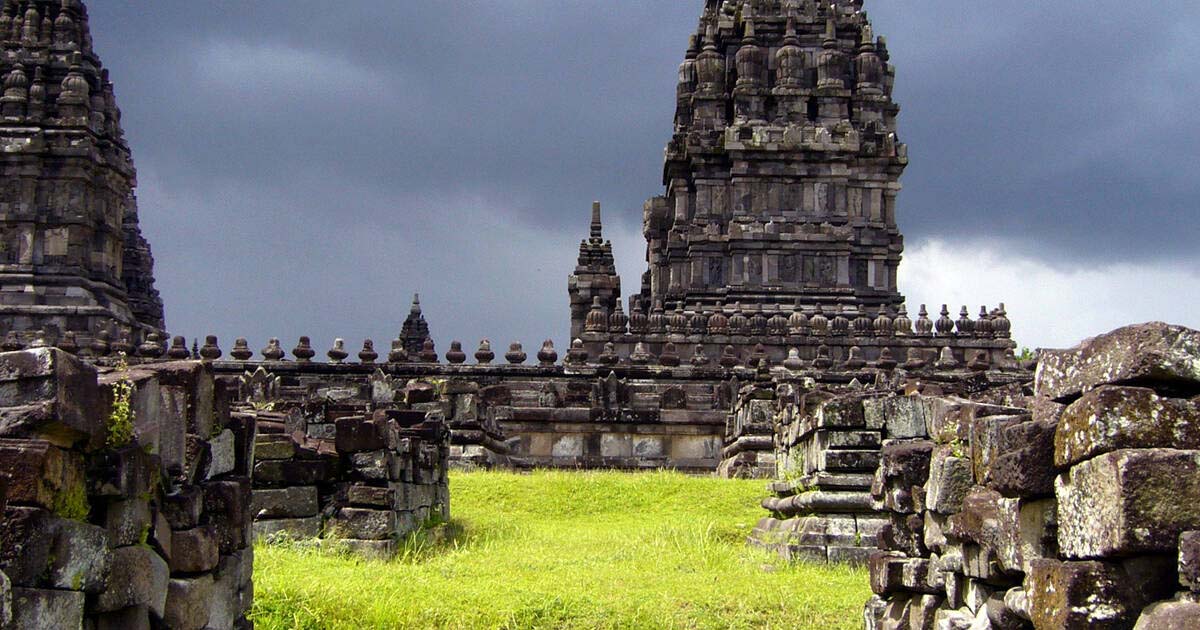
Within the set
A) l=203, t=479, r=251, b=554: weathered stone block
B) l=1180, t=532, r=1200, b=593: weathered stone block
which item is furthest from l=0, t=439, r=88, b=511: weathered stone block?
l=1180, t=532, r=1200, b=593: weathered stone block

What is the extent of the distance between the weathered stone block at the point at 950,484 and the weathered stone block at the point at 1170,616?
225 cm

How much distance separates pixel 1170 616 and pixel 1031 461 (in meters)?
Answer: 1.12

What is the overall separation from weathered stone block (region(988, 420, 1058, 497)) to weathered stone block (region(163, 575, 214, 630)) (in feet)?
12.6

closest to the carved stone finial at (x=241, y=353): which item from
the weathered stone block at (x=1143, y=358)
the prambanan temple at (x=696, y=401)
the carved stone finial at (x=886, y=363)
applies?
the prambanan temple at (x=696, y=401)

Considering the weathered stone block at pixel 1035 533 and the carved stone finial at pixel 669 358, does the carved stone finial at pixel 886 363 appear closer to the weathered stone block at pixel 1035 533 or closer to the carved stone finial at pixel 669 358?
the carved stone finial at pixel 669 358

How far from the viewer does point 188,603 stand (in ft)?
22.1

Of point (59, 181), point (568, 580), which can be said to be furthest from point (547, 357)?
point (568, 580)

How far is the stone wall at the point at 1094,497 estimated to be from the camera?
453 centimetres

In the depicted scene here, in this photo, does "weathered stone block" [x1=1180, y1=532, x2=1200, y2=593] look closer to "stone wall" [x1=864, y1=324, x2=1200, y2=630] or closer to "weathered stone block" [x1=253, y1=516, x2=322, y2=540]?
"stone wall" [x1=864, y1=324, x2=1200, y2=630]

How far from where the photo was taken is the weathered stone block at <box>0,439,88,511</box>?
16.8ft

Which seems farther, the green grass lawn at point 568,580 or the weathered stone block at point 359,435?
the weathered stone block at point 359,435

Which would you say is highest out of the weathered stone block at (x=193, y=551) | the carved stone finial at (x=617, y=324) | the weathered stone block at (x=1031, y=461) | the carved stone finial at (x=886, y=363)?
the carved stone finial at (x=617, y=324)

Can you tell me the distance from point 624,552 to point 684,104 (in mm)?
30084

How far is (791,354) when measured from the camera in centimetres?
3147
